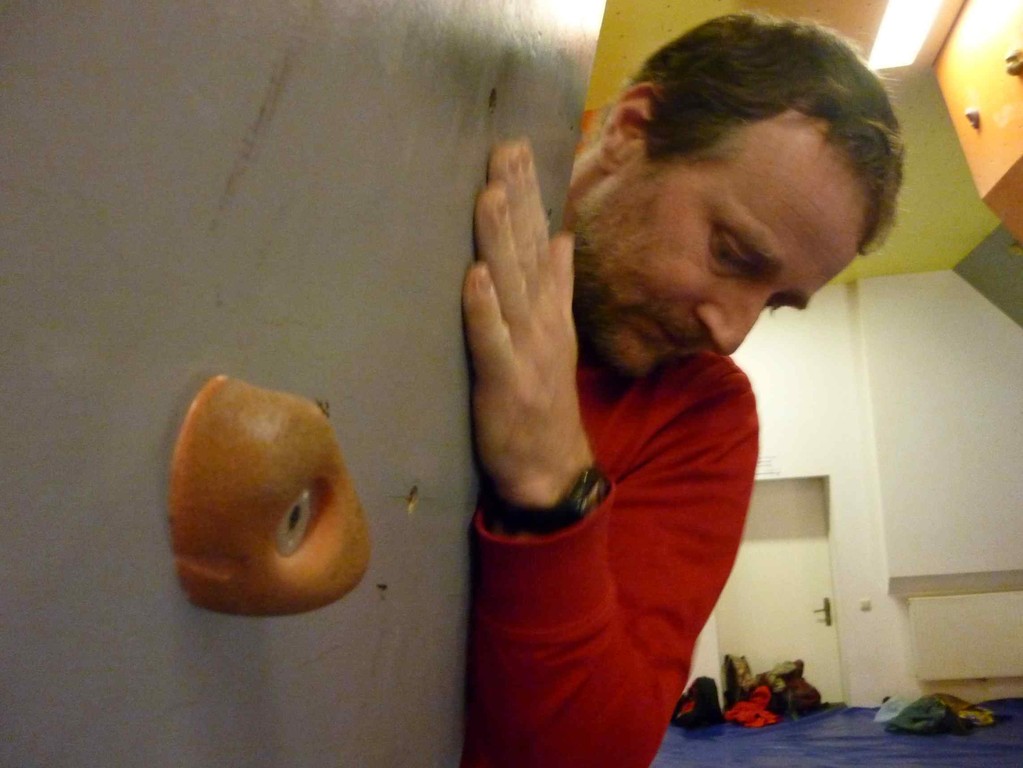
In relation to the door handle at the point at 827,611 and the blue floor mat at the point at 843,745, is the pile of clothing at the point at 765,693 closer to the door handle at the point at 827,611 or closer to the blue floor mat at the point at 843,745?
the blue floor mat at the point at 843,745

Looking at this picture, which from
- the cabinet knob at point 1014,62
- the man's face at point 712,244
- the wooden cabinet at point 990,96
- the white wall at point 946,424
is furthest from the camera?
the white wall at point 946,424

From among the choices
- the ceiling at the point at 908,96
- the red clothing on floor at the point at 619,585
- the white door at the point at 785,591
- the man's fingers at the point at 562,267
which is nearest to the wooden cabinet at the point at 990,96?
the ceiling at the point at 908,96

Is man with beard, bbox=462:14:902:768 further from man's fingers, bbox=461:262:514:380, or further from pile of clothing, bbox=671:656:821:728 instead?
pile of clothing, bbox=671:656:821:728

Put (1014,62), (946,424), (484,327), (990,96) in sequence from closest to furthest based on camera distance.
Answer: (484,327) → (1014,62) → (990,96) → (946,424)

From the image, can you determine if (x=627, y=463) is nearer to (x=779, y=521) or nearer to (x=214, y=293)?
(x=214, y=293)

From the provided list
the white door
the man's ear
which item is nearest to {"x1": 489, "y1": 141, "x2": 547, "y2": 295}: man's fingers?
the man's ear

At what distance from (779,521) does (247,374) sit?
4.88 meters

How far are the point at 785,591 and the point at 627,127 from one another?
4.38 metres

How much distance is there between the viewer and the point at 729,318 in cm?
72

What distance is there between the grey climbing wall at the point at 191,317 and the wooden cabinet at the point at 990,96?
2253mm

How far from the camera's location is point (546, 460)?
0.45 m

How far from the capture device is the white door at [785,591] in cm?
453

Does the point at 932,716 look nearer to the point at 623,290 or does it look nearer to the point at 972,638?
the point at 972,638

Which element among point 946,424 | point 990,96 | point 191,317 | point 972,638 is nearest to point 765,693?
point 972,638
